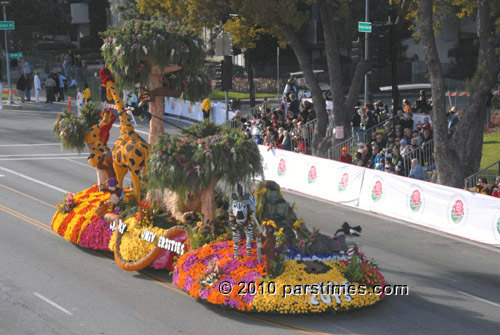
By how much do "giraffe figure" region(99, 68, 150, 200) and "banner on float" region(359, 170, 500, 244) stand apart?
8.20 m

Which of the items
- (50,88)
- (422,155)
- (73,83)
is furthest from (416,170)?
(73,83)

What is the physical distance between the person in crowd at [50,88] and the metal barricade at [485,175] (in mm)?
28745

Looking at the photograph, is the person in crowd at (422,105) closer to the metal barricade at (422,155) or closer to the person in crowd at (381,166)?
the metal barricade at (422,155)

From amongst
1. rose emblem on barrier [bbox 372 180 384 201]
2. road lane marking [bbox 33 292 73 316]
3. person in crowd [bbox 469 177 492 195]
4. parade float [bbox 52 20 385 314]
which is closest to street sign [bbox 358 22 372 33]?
rose emblem on barrier [bbox 372 180 384 201]

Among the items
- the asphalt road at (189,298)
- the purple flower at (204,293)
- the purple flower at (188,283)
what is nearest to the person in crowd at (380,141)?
the asphalt road at (189,298)

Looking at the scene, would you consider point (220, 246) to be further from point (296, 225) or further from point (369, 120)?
point (369, 120)

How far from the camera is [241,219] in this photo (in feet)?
48.2

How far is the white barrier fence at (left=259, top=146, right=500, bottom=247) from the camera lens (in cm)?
1958

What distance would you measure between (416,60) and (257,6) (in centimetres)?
3419

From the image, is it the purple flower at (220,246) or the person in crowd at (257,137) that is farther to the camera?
the person in crowd at (257,137)

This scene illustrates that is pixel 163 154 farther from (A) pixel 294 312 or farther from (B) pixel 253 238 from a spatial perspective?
(A) pixel 294 312

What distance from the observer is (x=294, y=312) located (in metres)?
13.6

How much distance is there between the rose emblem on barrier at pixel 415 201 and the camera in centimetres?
2142

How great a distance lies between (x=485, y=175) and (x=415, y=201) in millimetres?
3952
